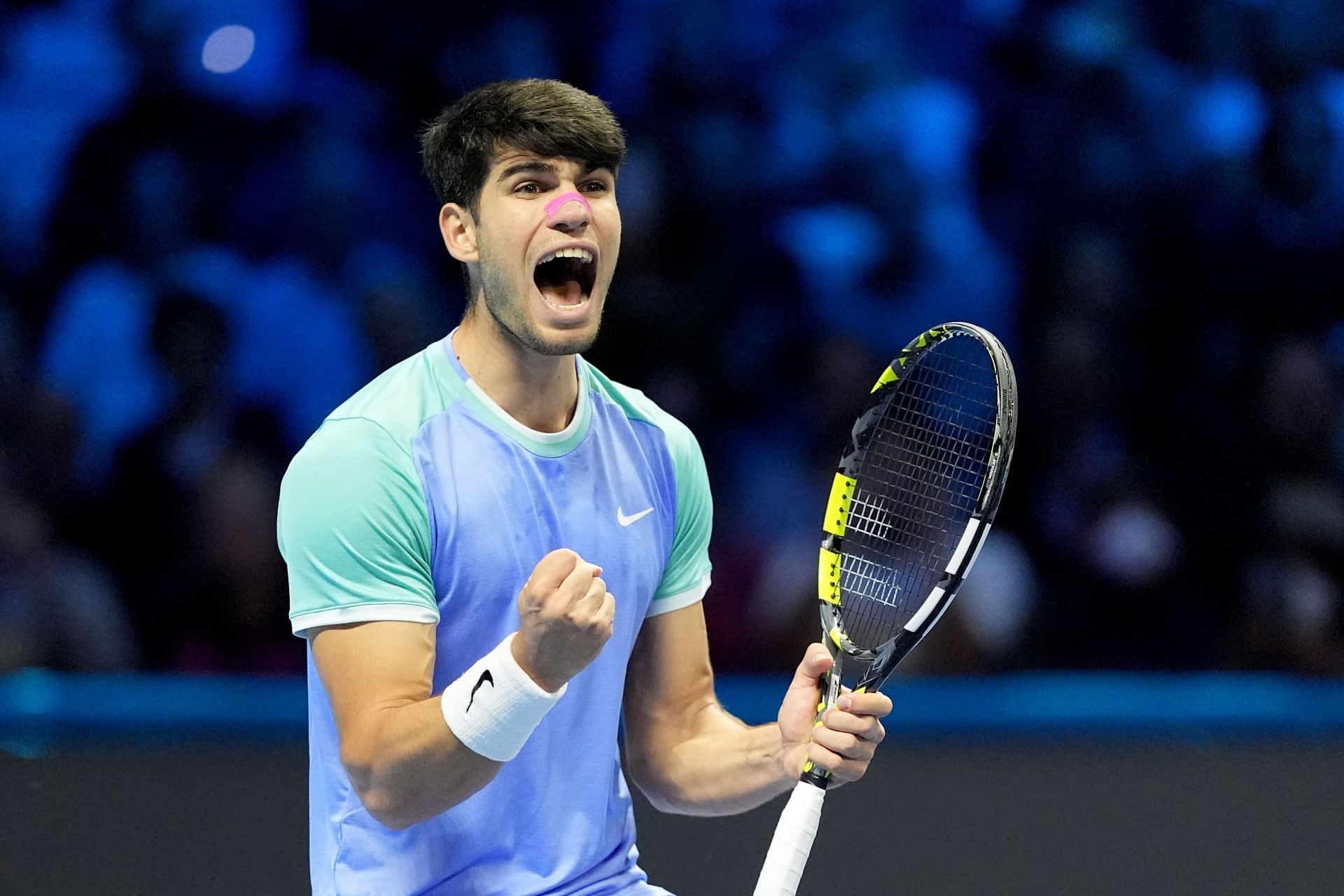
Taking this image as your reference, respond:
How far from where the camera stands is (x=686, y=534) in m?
2.23

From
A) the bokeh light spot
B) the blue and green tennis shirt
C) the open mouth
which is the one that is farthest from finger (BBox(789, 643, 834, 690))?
the bokeh light spot

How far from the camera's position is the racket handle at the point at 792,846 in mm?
1809

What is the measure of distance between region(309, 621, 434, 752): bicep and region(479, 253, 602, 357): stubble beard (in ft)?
1.22

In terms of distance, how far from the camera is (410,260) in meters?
4.44

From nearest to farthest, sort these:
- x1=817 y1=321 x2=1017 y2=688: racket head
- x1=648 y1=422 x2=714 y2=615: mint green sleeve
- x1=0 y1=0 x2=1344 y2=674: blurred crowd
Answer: x1=817 y1=321 x2=1017 y2=688: racket head < x1=648 y1=422 x2=714 y2=615: mint green sleeve < x1=0 y1=0 x2=1344 y2=674: blurred crowd

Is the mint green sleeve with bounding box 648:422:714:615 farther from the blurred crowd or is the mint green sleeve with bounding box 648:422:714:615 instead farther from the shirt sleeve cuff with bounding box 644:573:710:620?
the blurred crowd

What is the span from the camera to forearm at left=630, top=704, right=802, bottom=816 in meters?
2.07

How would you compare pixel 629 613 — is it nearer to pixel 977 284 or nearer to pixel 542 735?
pixel 542 735

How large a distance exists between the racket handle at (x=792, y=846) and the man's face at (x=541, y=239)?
61cm

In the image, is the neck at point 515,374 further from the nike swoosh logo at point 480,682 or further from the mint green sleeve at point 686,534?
the nike swoosh logo at point 480,682

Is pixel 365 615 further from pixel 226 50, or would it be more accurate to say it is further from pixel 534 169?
pixel 226 50

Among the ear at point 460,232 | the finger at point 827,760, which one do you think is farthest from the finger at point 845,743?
the ear at point 460,232

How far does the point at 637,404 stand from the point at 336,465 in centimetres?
48

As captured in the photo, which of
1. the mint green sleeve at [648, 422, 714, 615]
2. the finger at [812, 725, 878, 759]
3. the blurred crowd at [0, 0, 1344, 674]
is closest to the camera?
the finger at [812, 725, 878, 759]
